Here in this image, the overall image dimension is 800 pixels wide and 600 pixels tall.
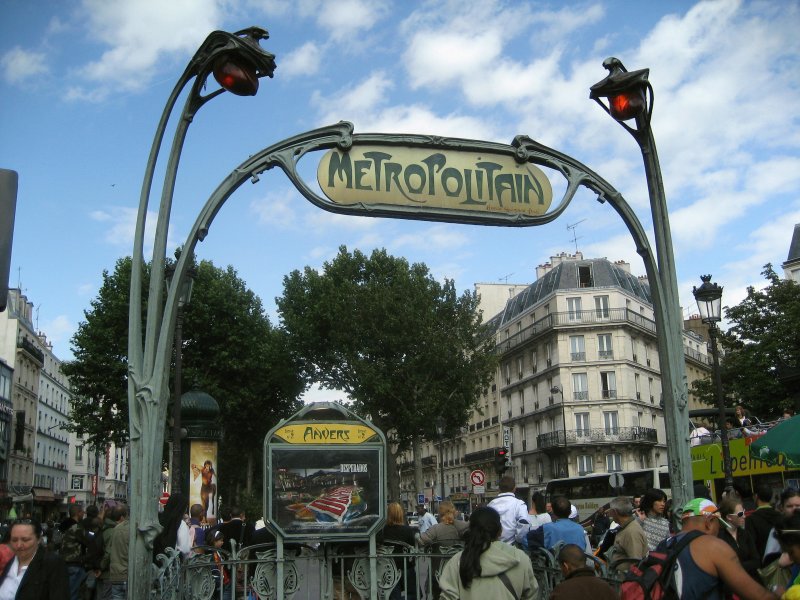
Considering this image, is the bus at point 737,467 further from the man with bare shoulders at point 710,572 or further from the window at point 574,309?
the window at point 574,309

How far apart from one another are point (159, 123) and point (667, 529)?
18.7ft

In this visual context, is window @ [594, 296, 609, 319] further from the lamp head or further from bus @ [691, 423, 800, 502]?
the lamp head

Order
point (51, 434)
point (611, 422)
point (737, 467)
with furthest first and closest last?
point (51, 434) < point (611, 422) < point (737, 467)

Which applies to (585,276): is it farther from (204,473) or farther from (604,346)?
(204,473)

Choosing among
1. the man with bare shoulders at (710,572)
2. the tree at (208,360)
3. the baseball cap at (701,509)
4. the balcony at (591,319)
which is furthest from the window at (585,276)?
the man with bare shoulders at (710,572)

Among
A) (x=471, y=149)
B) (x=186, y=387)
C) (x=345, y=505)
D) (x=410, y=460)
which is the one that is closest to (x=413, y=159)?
(x=471, y=149)

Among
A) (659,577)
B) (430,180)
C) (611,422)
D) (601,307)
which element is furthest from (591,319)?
(659,577)

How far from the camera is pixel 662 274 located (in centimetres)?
736

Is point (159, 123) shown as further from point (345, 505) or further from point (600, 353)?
point (600, 353)

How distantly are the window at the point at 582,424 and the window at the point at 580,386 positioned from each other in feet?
4.02

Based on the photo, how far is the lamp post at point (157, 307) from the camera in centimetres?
606

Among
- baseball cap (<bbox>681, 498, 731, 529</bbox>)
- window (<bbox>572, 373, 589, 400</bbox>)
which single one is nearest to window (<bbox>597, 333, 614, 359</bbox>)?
window (<bbox>572, 373, 589, 400</bbox>)

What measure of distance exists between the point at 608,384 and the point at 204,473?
42391mm

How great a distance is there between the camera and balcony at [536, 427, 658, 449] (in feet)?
184
